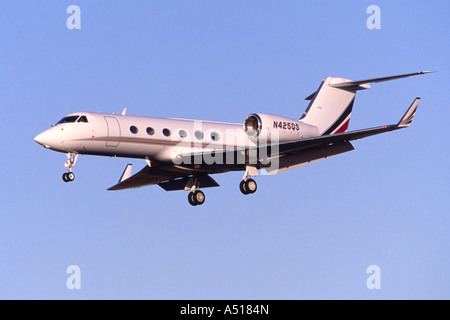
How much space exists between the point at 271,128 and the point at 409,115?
16.2 feet

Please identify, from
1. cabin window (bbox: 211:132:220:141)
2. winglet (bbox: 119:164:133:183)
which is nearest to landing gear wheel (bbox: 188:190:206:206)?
cabin window (bbox: 211:132:220:141)

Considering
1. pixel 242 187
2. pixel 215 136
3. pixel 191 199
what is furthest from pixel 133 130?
pixel 242 187

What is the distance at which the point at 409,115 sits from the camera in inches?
1110

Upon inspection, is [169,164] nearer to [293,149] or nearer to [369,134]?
[293,149]

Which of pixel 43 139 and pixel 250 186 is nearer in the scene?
pixel 43 139

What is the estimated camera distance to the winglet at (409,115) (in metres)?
28.1

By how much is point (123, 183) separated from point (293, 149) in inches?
273

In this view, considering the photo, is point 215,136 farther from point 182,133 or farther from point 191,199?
point 191,199

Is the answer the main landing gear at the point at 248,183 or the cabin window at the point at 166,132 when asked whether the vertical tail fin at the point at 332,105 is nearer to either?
the main landing gear at the point at 248,183

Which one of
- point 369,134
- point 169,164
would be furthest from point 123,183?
point 369,134

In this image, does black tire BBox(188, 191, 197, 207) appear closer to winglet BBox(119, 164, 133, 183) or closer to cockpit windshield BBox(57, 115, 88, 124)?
winglet BBox(119, 164, 133, 183)

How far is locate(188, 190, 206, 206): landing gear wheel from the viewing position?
3198 cm

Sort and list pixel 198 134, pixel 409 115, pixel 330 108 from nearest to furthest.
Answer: pixel 409 115
pixel 198 134
pixel 330 108

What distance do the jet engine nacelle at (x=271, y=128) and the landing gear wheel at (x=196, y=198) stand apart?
2.72 m
